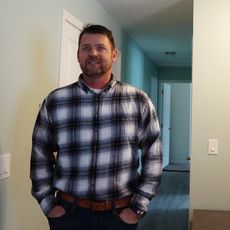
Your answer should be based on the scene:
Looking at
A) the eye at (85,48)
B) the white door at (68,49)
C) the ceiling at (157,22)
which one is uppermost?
the ceiling at (157,22)

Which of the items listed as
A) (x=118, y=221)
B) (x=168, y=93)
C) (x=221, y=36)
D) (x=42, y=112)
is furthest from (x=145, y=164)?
(x=168, y=93)

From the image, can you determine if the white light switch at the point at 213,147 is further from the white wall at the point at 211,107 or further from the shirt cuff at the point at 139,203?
the shirt cuff at the point at 139,203

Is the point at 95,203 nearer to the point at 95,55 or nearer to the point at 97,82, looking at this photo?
the point at 97,82

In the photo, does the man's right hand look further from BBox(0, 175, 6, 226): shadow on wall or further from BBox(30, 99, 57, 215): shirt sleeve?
BBox(0, 175, 6, 226): shadow on wall

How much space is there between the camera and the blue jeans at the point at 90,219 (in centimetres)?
154

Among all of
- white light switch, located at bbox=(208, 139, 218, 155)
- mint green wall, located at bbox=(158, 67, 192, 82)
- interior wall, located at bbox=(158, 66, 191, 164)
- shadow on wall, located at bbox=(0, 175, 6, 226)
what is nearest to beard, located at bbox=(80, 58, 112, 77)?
shadow on wall, located at bbox=(0, 175, 6, 226)

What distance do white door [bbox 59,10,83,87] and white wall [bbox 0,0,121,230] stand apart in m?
0.09

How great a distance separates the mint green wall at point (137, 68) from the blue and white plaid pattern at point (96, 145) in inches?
112

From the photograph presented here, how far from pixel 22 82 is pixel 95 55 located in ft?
1.90

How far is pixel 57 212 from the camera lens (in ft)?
5.15

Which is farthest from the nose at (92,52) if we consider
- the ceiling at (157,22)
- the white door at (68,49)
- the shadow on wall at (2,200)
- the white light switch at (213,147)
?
the ceiling at (157,22)

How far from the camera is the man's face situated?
62.4 inches

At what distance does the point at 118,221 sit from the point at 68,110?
1.74 feet

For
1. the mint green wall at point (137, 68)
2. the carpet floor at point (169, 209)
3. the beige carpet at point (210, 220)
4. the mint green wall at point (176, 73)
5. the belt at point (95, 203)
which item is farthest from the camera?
the mint green wall at point (176, 73)
